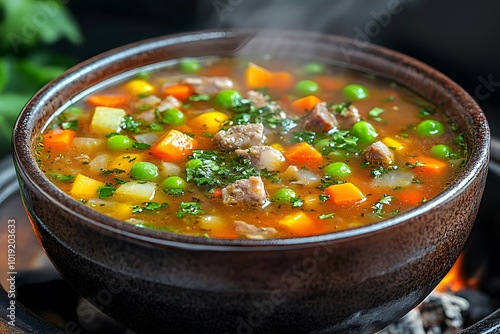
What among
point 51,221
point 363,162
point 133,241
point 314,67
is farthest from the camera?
point 314,67

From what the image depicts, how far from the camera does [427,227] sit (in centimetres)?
241

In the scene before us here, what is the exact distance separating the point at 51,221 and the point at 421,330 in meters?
1.84

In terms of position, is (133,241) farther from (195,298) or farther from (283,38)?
(283,38)

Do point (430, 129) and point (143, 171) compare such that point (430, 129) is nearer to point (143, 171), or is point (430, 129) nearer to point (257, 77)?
point (257, 77)

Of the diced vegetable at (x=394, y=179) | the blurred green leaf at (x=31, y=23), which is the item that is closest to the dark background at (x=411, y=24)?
the blurred green leaf at (x=31, y=23)

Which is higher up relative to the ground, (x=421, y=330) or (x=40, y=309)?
(x=40, y=309)

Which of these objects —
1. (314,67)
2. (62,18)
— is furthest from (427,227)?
(62,18)

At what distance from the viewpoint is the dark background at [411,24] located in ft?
16.6

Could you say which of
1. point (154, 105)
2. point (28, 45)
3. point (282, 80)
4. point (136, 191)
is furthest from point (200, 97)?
point (28, 45)

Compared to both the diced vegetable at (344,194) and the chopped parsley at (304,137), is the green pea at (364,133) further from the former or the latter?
the diced vegetable at (344,194)

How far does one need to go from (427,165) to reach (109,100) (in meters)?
1.57

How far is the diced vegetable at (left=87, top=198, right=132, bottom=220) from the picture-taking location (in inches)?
104

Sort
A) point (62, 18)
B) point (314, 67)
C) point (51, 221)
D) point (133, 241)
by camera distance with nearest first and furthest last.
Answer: point (133, 241), point (51, 221), point (314, 67), point (62, 18)

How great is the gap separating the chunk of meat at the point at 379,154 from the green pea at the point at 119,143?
1030mm
